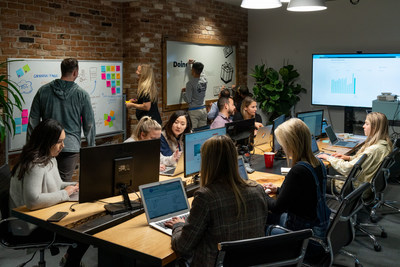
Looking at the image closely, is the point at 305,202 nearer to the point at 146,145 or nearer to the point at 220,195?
the point at 220,195

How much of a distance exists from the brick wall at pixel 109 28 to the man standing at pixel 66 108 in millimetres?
792

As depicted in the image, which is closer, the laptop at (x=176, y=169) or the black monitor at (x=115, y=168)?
the black monitor at (x=115, y=168)

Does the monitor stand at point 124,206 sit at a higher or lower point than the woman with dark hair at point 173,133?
lower

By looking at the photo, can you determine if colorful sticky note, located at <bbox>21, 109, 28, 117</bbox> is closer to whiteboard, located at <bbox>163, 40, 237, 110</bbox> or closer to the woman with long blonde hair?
the woman with long blonde hair

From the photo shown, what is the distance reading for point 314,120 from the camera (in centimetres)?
536

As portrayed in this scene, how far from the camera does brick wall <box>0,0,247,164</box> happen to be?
473 centimetres

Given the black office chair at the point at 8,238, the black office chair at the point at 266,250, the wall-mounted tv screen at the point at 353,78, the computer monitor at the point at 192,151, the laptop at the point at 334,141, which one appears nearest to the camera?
the black office chair at the point at 266,250

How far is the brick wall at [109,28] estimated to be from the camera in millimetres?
4730

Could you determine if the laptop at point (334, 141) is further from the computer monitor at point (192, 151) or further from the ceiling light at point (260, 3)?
the computer monitor at point (192, 151)

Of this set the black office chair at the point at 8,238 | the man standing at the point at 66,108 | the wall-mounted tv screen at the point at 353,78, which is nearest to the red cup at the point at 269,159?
the man standing at the point at 66,108

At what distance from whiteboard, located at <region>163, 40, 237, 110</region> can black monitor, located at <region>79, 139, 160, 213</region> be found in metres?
3.60

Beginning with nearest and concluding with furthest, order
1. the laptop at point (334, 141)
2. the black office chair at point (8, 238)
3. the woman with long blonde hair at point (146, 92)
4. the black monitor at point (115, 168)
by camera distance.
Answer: the black monitor at point (115, 168) → the black office chair at point (8, 238) → the laptop at point (334, 141) → the woman with long blonde hair at point (146, 92)

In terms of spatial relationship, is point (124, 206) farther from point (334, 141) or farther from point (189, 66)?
point (189, 66)

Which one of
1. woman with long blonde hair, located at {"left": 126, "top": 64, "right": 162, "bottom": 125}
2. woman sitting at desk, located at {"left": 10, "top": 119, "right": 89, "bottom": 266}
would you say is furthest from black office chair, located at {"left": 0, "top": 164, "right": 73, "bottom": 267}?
woman with long blonde hair, located at {"left": 126, "top": 64, "right": 162, "bottom": 125}
